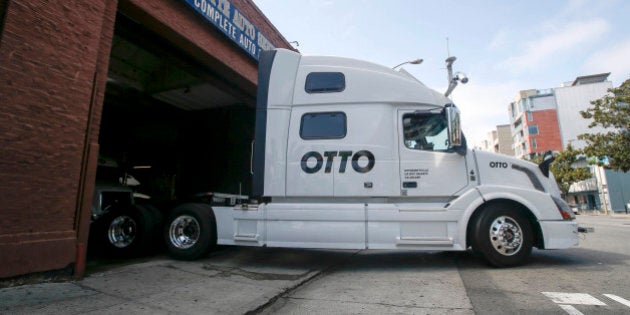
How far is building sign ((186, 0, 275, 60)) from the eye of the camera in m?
8.00

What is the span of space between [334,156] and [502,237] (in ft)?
9.70

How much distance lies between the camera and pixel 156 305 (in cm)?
364

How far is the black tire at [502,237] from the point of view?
209 inches

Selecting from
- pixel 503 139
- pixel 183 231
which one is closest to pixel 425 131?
pixel 183 231

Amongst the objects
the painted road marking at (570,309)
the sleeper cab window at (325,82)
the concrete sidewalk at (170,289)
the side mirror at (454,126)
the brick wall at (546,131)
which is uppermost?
the brick wall at (546,131)

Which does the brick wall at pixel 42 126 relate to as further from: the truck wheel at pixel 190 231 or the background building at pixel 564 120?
the background building at pixel 564 120

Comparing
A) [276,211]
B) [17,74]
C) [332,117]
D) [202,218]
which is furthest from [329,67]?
[17,74]

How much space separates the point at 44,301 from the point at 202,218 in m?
2.67

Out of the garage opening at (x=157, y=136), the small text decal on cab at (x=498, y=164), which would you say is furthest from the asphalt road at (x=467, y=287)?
the garage opening at (x=157, y=136)

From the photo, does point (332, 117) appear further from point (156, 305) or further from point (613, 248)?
point (613, 248)

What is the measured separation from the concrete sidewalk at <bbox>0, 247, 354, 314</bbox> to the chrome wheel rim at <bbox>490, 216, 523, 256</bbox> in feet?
9.02

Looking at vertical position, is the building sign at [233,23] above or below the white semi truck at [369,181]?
above

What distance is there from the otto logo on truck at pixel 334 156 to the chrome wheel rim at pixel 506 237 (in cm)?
217

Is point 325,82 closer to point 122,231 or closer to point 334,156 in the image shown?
point 334,156
